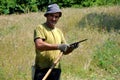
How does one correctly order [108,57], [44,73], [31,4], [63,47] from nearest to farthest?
1. [63,47]
2. [44,73]
3. [108,57]
4. [31,4]

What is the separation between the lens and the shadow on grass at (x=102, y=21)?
12.6 metres

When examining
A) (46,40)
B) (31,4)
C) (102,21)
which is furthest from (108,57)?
(31,4)

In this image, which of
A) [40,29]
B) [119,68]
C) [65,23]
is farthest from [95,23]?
[40,29]

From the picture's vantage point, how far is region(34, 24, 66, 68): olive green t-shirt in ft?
16.3

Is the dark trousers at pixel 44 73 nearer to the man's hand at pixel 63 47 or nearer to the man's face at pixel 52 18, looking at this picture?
the man's hand at pixel 63 47

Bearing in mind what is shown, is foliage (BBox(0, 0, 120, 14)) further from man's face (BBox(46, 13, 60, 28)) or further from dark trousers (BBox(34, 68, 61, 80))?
man's face (BBox(46, 13, 60, 28))

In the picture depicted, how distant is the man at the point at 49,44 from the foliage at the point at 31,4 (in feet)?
57.8

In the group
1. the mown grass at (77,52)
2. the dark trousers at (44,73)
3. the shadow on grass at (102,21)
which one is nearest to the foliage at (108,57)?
the mown grass at (77,52)

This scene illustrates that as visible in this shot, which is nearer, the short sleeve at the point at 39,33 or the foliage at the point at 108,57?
the short sleeve at the point at 39,33

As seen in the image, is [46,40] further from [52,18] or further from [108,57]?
[108,57]

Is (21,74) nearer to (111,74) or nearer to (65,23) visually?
(111,74)

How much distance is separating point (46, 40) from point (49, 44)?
6.6 inches

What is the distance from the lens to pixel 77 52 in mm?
9359

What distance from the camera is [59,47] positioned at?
4812 mm
